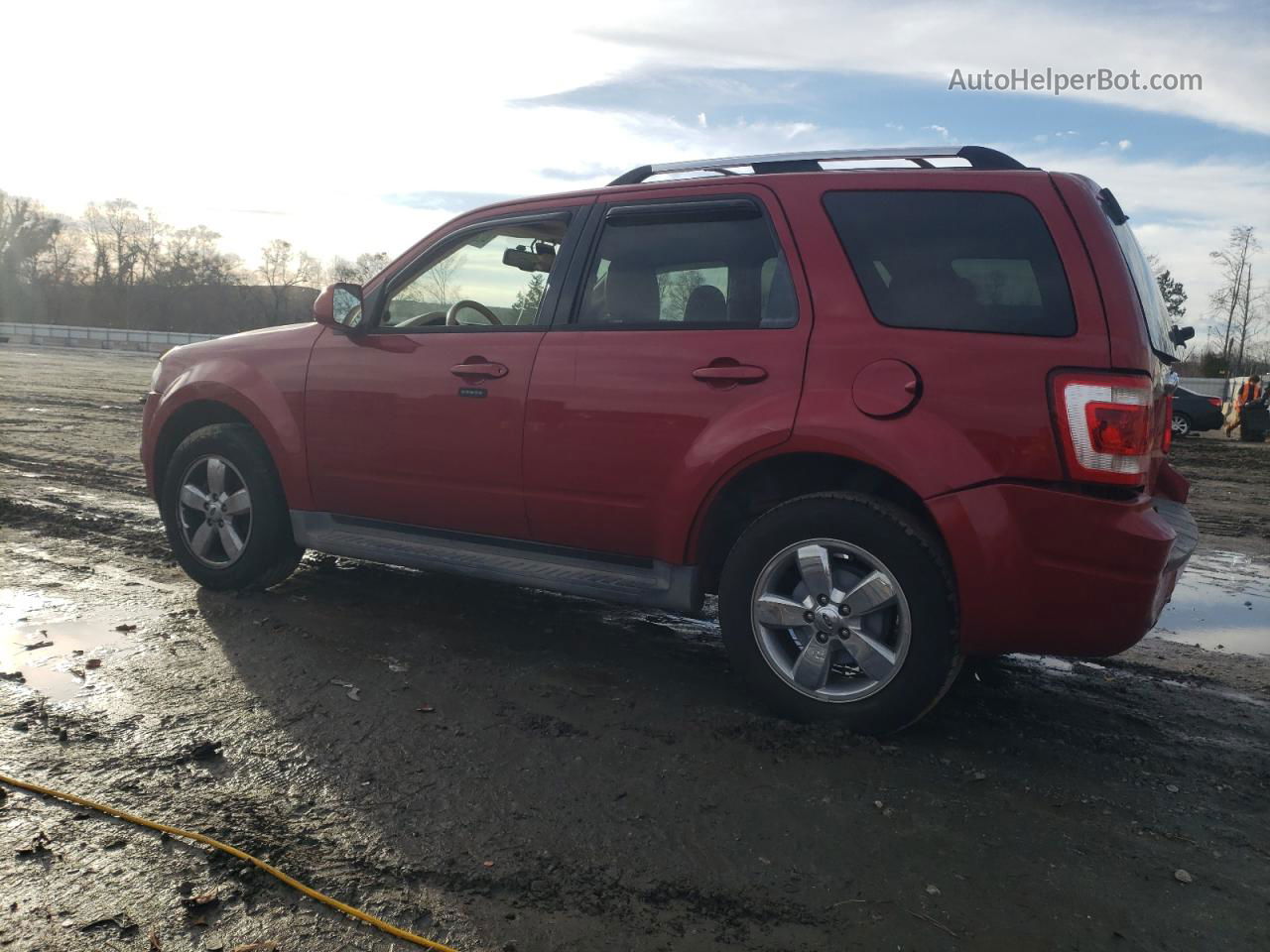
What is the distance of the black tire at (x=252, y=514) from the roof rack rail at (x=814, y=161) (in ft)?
7.31

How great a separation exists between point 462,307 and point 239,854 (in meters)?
2.79

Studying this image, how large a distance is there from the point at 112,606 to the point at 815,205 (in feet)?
12.2

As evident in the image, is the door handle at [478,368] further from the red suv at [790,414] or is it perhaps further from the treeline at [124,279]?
the treeline at [124,279]

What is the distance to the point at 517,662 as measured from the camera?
4359 mm

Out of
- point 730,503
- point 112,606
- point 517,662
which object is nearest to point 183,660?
point 112,606

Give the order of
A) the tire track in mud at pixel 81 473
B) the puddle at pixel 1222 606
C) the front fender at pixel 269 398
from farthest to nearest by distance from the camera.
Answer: the tire track in mud at pixel 81 473 → the puddle at pixel 1222 606 → the front fender at pixel 269 398

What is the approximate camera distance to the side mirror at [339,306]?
16.2 ft

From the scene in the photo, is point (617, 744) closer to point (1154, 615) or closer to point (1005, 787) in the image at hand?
point (1005, 787)

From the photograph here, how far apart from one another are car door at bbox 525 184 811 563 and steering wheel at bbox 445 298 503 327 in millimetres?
447

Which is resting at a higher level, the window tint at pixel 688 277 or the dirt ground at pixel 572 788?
the window tint at pixel 688 277

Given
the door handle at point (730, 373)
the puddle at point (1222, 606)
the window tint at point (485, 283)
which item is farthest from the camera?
the puddle at point (1222, 606)

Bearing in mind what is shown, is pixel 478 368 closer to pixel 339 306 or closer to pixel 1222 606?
pixel 339 306

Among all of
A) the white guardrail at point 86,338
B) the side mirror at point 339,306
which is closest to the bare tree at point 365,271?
the side mirror at point 339,306

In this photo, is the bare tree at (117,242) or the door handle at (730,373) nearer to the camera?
the door handle at (730,373)
